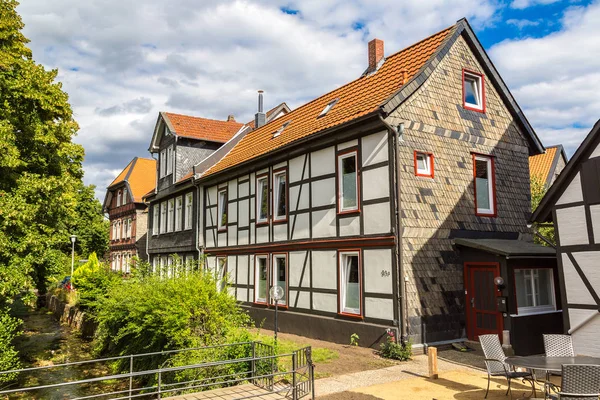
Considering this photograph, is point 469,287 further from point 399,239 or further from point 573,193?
point 573,193

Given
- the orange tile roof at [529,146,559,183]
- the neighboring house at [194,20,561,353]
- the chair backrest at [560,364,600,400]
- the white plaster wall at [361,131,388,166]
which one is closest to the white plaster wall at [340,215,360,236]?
the neighboring house at [194,20,561,353]

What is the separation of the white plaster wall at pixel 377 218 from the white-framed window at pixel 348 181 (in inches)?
20.0

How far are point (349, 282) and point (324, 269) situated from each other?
3.60ft

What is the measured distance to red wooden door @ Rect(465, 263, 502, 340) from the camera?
12672mm

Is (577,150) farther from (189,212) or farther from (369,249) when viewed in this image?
(189,212)

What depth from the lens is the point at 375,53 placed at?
677 inches

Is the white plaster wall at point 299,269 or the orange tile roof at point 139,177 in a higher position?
the orange tile roof at point 139,177

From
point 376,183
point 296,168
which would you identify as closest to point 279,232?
point 296,168

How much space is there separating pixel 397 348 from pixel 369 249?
108 inches

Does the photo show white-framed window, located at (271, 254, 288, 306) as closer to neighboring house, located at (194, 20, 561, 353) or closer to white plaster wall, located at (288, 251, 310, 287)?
neighboring house, located at (194, 20, 561, 353)

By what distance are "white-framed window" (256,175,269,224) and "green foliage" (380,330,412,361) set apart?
7565mm

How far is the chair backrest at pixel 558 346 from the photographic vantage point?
8.73 m

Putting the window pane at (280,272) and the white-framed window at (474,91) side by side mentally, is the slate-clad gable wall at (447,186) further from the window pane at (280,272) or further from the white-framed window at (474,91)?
the window pane at (280,272)

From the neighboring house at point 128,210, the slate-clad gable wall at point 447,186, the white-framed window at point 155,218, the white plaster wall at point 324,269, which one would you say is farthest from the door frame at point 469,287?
the neighboring house at point 128,210
